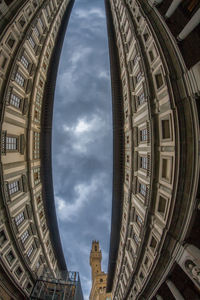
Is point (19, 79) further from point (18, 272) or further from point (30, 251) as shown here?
point (18, 272)

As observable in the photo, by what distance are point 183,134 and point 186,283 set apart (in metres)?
13.7

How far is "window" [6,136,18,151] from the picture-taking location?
59.9 feet

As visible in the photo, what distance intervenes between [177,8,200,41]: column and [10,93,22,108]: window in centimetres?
2042

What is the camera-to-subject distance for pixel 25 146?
21.6 m

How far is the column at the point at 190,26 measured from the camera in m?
9.73

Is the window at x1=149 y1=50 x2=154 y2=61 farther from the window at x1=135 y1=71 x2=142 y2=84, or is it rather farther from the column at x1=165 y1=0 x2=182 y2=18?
the column at x1=165 y1=0 x2=182 y2=18

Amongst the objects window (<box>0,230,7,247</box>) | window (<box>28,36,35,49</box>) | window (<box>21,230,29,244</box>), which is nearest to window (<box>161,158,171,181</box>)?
window (<box>0,230,7,247</box>)

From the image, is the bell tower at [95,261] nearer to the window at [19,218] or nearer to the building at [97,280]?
the building at [97,280]

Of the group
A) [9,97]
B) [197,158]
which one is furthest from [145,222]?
[9,97]

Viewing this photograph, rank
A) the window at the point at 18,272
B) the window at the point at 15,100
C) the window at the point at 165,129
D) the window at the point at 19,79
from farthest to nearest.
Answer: the window at the point at 19,79 → the window at the point at 15,100 → the window at the point at 18,272 → the window at the point at 165,129

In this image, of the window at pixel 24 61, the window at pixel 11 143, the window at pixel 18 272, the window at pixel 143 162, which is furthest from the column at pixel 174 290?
the window at pixel 24 61

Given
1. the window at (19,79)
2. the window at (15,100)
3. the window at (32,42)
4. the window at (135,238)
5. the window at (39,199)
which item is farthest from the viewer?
the window at (39,199)

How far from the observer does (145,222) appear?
18.0m

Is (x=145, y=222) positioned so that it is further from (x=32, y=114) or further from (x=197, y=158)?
(x=32, y=114)
